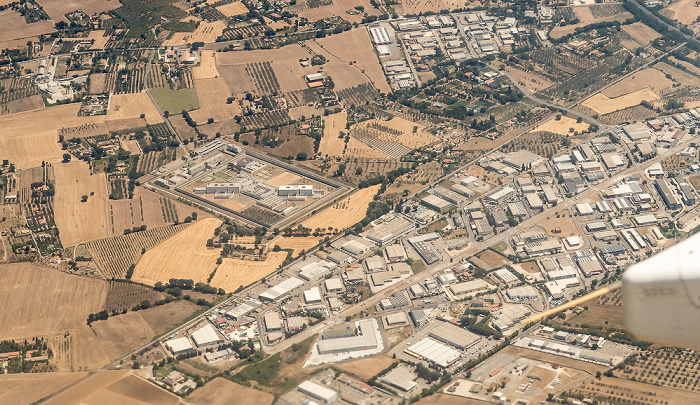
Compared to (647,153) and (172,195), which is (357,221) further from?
(647,153)

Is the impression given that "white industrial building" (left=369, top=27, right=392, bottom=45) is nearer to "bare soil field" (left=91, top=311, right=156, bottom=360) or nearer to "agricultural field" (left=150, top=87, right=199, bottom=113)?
"agricultural field" (left=150, top=87, right=199, bottom=113)

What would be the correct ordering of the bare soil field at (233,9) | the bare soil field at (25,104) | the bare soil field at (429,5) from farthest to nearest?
the bare soil field at (429,5)
the bare soil field at (233,9)
the bare soil field at (25,104)

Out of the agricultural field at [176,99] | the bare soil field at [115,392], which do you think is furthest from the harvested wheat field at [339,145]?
the bare soil field at [115,392]

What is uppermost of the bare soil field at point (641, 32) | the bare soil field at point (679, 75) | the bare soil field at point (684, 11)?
the bare soil field at point (684, 11)

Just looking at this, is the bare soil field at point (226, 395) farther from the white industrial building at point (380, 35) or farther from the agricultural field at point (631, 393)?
the white industrial building at point (380, 35)

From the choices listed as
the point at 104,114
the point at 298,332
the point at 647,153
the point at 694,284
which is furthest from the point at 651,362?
the point at 104,114

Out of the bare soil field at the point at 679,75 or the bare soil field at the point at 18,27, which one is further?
the bare soil field at the point at 18,27

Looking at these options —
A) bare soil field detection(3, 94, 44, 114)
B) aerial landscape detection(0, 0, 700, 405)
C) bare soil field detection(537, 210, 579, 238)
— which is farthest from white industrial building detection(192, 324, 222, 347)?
bare soil field detection(3, 94, 44, 114)
